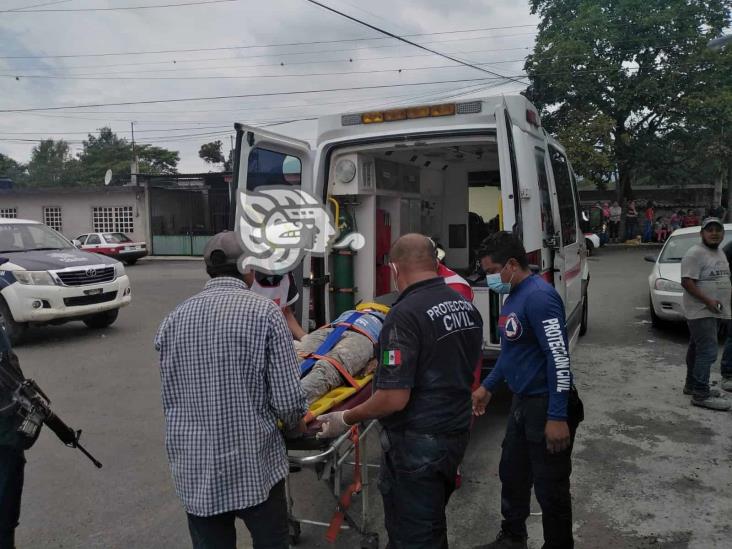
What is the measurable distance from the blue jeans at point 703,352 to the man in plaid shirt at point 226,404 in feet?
14.8

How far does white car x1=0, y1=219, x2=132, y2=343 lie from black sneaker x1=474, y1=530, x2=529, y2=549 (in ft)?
24.5

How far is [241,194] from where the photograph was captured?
4.41m

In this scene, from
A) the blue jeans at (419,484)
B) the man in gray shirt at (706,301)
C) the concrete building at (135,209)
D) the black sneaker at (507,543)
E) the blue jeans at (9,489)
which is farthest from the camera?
the concrete building at (135,209)

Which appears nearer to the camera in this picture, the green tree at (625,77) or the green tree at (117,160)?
the green tree at (625,77)

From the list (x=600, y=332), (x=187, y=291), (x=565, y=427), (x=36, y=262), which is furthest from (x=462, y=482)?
(x=187, y=291)

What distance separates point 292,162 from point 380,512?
289 cm

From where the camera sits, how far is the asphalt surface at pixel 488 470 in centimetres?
342

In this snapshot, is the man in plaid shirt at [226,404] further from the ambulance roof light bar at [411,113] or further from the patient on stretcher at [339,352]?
the ambulance roof light bar at [411,113]

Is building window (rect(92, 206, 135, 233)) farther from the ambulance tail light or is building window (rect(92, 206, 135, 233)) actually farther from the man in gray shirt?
the man in gray shirt

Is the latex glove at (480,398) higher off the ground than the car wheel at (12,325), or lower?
higher

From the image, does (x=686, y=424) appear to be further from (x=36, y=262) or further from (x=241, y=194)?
(x=36, y=262)

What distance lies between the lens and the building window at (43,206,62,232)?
28.8 m

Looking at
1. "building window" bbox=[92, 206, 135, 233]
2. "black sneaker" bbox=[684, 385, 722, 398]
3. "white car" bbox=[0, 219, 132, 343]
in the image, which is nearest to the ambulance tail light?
"black sneaker" bbox=[684, 385, 722, 398]

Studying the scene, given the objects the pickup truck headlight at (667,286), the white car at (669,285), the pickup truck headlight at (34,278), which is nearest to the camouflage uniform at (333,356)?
the white car at (669,285)
